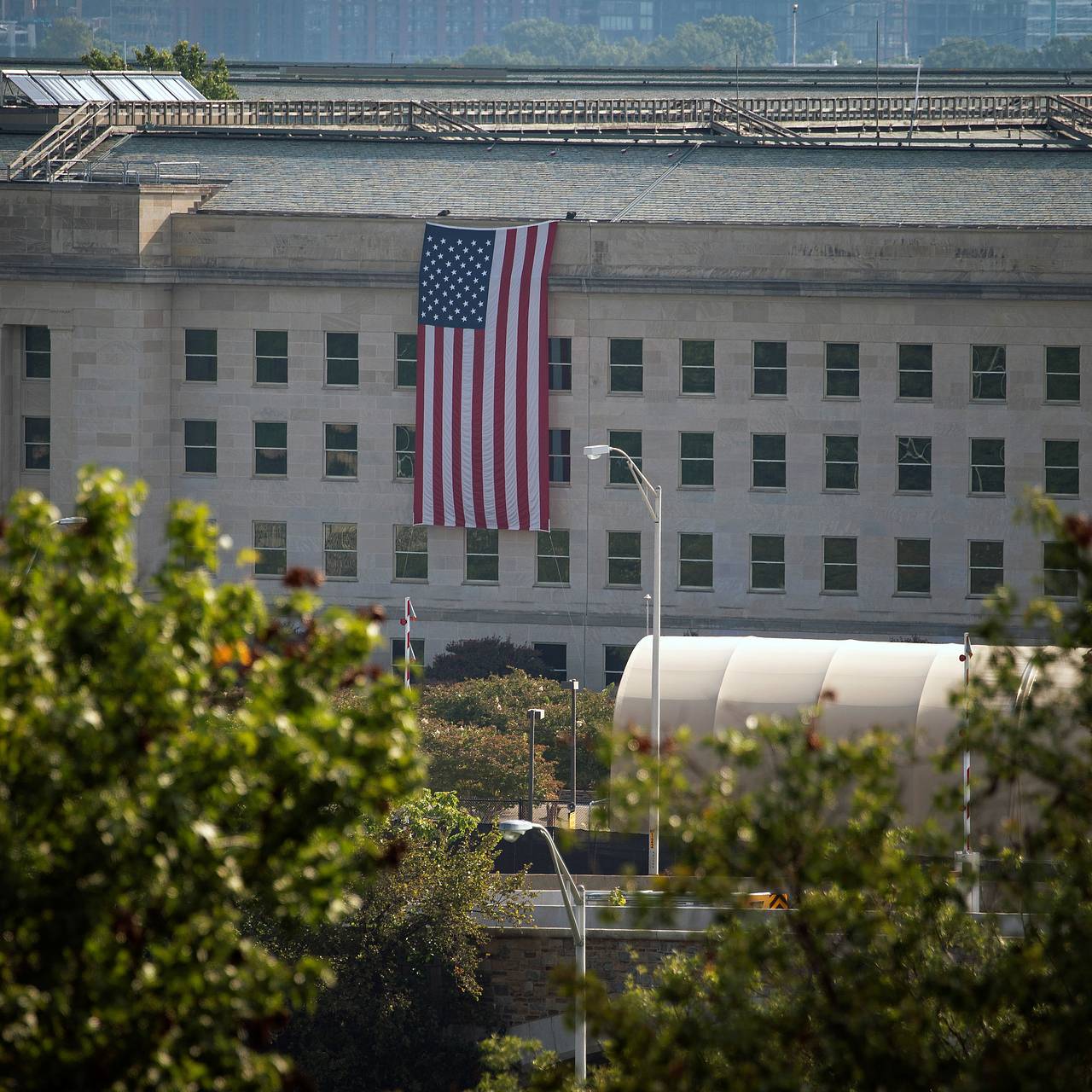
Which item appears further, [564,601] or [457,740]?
[564,601]

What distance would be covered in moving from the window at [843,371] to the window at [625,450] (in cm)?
624

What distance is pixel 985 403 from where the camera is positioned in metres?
67.3

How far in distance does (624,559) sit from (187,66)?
47071mm

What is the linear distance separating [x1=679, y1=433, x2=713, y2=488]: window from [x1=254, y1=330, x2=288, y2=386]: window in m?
13.2

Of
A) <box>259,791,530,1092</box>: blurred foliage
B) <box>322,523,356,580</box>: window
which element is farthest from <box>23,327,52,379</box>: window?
<box>259,791,530,1092</box>: blurred foliage

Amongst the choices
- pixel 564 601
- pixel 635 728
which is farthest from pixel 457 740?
pixel 564 601

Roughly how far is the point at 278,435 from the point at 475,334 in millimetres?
7767

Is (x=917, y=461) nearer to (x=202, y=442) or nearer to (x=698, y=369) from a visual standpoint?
(x=698, y=369)

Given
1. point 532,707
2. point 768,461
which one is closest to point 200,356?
point 768,461

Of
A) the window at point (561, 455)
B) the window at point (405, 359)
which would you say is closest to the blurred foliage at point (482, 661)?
the window at point (561, 455)

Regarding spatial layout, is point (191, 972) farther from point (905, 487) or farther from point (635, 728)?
point (905, 487)

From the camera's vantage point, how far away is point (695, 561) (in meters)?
69.1

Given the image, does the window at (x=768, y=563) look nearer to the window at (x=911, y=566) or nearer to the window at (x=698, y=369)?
the window at (x=911, y=566)

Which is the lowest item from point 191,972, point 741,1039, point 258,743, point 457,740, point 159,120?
point 457,740
